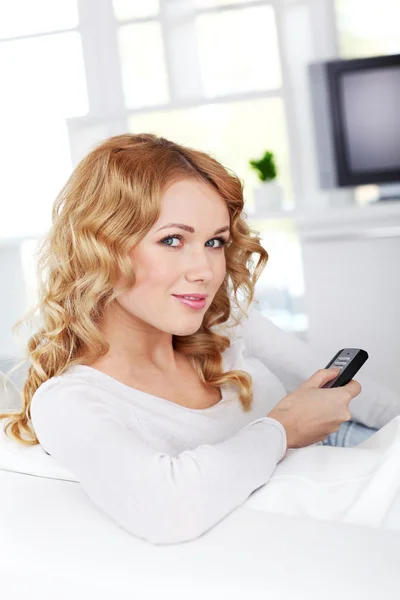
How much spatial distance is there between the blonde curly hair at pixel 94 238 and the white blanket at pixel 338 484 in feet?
0.75

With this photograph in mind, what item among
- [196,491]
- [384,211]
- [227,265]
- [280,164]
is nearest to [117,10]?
[280,164]

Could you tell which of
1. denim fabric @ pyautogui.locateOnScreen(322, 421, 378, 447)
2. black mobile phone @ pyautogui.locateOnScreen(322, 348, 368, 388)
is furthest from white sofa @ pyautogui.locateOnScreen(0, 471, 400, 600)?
denim fabric @ pyautogui.locateOnScreen(322, 421, 378, 447)

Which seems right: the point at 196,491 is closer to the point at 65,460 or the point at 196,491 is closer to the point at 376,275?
the point at 65,460

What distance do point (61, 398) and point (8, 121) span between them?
3.42m

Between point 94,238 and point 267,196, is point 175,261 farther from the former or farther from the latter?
point 267,196

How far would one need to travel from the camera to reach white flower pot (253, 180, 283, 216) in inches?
147

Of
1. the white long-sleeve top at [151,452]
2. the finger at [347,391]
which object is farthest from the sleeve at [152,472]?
the finger at [347,391]

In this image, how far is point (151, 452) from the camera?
89 centimetres

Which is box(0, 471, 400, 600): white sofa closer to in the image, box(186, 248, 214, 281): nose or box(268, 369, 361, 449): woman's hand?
box(268, 369, 361, 449): woman's hand

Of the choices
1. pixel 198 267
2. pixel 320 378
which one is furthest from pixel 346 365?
pixel 198 267

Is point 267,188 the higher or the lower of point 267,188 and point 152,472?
the higher

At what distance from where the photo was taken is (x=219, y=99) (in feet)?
13.1

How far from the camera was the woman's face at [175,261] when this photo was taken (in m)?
1.15

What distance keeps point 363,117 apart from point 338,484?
303cm
